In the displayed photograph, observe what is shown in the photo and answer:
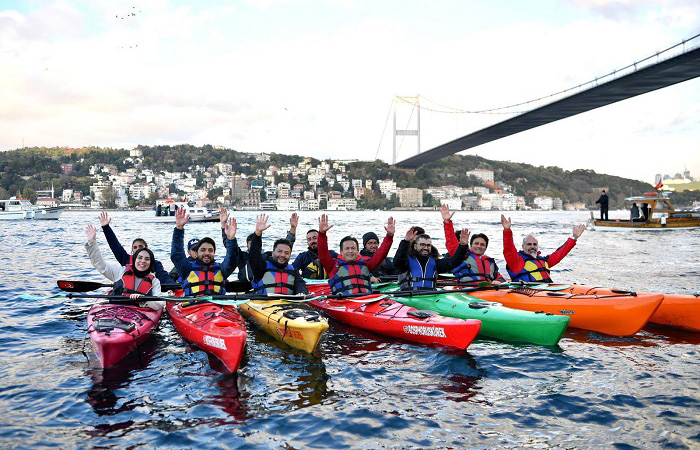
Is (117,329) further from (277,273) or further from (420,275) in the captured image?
(420,275)

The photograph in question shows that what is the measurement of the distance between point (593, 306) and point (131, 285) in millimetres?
6198

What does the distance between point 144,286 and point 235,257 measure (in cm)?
140

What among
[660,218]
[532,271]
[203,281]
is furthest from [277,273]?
[660,218]

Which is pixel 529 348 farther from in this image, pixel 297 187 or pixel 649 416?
pixel 297 187

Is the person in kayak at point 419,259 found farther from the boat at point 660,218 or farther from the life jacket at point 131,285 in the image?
the boat at point 660,218

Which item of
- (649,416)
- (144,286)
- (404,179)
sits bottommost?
(649,416)

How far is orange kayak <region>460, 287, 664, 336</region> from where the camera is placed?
701 cm

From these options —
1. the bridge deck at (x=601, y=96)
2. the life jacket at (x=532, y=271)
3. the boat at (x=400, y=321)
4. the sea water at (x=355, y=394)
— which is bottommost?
the sea water at (x=355, y=394)

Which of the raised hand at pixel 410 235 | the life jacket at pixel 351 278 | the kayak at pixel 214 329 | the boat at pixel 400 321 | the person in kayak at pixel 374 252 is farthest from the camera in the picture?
the person in kayak at pixel 374 252

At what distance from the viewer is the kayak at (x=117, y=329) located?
18.9ft

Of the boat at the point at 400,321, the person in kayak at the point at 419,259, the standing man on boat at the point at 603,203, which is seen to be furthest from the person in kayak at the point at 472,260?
the standing man on boat at the point at 603,203

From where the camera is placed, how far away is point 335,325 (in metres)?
8.21

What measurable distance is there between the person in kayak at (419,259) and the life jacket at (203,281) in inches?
105

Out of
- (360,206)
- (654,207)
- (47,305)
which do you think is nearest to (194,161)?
(360,206)
